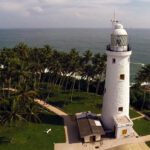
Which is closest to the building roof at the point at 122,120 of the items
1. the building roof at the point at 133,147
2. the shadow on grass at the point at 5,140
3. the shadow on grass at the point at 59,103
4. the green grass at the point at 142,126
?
the building roof at the point at 133,147

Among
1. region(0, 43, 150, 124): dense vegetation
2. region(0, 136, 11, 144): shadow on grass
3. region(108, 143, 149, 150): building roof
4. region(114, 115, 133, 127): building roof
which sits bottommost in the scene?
region(108, 143, 149, 150): building roof

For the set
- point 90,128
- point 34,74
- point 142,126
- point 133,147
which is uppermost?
point 34,74

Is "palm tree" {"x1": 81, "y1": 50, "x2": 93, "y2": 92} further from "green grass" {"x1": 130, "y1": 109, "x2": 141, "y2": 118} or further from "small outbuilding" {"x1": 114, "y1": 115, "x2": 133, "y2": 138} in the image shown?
"small outbuilding" {"x1": 114, "y1": 115, "x2": 133, "y2": 138}

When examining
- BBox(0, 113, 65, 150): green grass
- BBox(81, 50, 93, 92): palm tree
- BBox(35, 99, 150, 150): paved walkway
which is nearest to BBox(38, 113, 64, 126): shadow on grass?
BBox(0, 113, 65, 150): green grass

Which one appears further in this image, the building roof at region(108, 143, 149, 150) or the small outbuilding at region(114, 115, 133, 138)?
the small outbuilding at region(114, 115, 133, 138)

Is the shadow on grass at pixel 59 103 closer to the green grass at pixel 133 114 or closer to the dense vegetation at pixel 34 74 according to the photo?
the dense vegetation at pixel 34 74

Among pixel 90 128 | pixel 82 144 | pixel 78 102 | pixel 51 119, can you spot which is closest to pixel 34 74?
pixel 78 102

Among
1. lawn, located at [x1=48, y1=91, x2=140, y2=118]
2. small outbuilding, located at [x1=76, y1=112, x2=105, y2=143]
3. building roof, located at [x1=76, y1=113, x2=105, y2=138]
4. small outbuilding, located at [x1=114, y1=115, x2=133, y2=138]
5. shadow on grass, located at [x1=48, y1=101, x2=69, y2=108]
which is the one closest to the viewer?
small outbuilding, located at [x1=76, y1=112, x2=105, y2=143]

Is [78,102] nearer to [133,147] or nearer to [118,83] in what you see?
[118,83]

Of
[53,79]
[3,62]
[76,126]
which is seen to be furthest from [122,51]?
[53,79]
